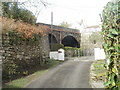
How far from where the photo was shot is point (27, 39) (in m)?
5.97

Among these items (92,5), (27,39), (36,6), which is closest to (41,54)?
(27,39)

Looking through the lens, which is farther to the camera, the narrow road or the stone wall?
the stone wall

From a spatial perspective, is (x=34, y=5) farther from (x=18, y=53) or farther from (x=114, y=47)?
(x=114, y=47)

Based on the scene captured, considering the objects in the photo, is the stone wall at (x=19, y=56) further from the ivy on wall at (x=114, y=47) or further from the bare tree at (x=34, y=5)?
the ivy on wall at (x=114, y=47)

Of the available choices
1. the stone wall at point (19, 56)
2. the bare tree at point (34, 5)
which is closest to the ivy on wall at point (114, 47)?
the stone wall at point (19, 56)

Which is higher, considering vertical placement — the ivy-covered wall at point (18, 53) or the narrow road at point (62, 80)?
the ivy-covered wall at point (18, 53)

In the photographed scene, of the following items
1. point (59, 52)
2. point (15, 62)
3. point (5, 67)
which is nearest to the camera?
point (5, 67)

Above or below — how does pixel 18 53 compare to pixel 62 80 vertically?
above

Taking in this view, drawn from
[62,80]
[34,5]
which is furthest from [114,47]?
[34,5]

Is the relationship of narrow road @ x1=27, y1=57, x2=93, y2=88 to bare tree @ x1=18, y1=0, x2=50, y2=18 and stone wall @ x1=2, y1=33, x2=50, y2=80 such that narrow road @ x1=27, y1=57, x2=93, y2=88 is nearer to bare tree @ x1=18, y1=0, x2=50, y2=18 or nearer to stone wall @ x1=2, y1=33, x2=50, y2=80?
stone wall @ x1=2, y1=33, x2=50, y2=80

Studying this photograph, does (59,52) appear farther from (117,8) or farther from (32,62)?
(117,8)

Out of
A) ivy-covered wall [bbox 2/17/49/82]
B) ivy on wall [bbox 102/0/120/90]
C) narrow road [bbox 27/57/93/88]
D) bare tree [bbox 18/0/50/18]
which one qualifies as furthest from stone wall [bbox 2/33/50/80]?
ivy on wall [bbox 102/0/120/90]

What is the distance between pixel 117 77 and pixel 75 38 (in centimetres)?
515

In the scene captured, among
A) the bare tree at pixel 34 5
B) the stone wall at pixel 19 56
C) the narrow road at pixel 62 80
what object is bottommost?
the narrow road at pixel 62 80
